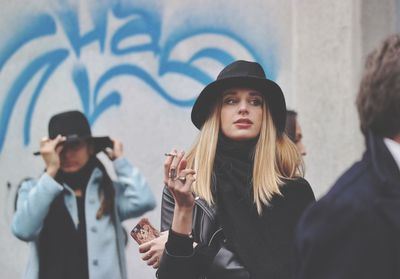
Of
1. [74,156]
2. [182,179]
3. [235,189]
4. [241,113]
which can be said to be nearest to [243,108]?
[241,113]

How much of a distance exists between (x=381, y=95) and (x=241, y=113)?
1686 mm

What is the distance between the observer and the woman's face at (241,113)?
393cm

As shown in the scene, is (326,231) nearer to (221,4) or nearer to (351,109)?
(351,109)

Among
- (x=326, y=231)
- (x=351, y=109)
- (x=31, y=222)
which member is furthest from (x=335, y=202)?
(x=351, y=109)

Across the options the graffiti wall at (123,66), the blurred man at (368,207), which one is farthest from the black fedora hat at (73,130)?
the blurred man at (368,207)

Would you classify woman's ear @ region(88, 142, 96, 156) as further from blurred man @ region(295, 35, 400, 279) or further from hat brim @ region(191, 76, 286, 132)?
blurred man @ region(295, 35, 400, 279)

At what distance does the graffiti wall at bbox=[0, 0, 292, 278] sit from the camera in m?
6.86

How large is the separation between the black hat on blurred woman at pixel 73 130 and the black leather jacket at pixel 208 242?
73.7 inches

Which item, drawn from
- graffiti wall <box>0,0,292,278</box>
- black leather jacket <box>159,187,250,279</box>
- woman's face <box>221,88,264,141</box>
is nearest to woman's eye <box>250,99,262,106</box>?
woman's face <box>221,88,264,141</box>

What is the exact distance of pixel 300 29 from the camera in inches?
262

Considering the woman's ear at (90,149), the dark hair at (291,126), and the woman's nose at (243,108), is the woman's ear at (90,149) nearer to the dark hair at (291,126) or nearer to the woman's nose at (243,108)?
the dark hair at (291,126)

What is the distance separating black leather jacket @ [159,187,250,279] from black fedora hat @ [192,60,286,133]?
426mm

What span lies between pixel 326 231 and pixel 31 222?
10.4 feet

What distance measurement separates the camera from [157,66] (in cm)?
699
